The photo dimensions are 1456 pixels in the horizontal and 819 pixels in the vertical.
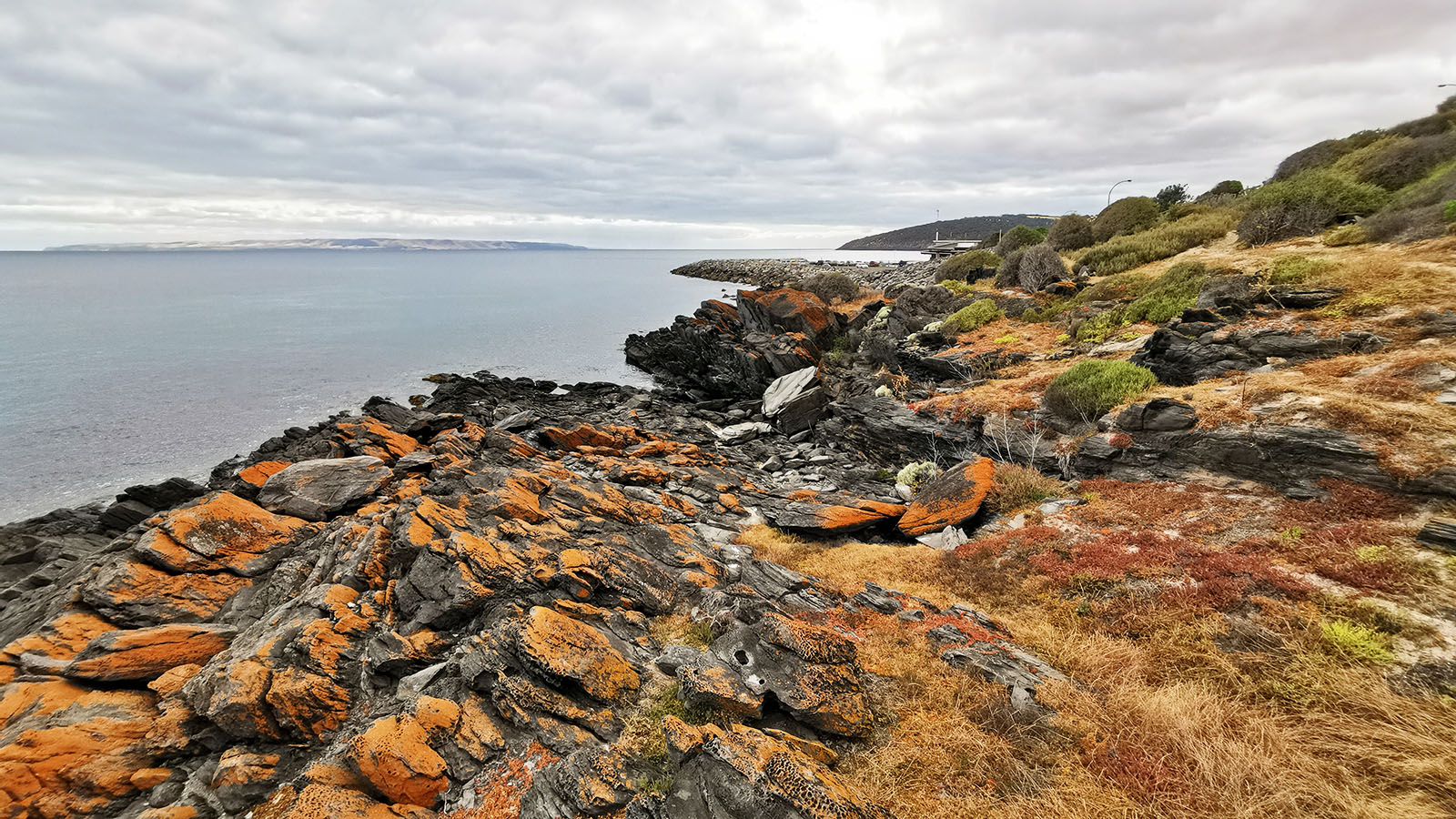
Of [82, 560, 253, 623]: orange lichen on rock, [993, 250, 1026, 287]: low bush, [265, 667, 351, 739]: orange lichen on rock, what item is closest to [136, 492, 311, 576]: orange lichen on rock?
[82, 560, 253, 623]: orange lichen on rock

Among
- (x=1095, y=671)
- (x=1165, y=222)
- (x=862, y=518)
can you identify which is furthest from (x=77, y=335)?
(x=1165, y=222)

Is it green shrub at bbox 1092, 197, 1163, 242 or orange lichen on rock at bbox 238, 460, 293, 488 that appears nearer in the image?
orange lichen on rock at bbox 238, 460, 293, 488

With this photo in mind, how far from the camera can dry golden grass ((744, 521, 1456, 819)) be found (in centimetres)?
489

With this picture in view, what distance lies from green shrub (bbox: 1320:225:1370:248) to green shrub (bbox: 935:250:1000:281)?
24.1m

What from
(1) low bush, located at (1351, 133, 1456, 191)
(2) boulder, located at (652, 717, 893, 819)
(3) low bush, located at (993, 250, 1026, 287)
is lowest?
(2) boulder, located at (652, 717, 893, 819)

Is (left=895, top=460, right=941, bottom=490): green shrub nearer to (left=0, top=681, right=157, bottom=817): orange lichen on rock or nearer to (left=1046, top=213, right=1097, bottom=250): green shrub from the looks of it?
(left=0, top=681, right=157, bottom=817): orange lichen on rock

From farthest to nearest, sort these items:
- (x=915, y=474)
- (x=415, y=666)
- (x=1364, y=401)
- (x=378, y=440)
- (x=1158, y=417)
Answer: (x=378, y=440), (x=915, y=474), (x=1158, y=417), (x=1364, y=401), (x=415, y=666)

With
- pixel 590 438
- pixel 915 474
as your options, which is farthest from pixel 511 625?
pixel 590 438

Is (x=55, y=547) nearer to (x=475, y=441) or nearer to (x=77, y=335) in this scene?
(x=475, y=441)

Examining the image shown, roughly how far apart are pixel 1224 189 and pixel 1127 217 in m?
16.6

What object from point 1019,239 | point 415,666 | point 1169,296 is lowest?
point 415,666

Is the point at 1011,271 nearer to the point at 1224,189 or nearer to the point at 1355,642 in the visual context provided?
the point at 1224,189

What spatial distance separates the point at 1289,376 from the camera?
12.2 metres

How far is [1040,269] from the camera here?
31.0 m
